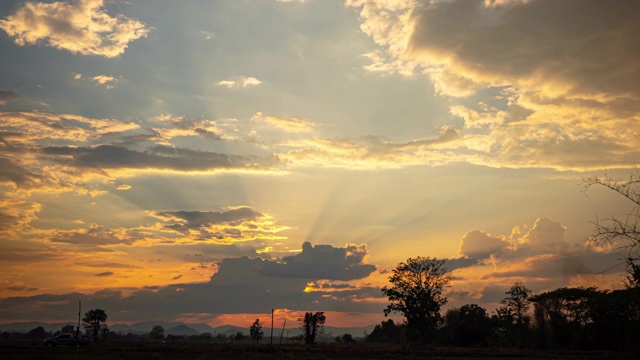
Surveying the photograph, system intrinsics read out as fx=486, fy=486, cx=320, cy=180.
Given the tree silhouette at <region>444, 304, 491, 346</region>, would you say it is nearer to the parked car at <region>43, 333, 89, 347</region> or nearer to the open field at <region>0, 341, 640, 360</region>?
the open field at <region>0, 341, 640, 360</region>

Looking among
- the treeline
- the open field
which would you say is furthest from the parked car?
the treeline

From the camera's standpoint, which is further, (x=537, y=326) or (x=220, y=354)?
(x=537, y=326)

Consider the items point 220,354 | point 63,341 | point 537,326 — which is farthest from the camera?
point 537,326

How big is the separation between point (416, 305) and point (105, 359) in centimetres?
8399

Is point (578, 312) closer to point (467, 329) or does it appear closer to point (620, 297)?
point (467, 329)

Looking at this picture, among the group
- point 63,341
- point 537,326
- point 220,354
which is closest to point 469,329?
point 537,326

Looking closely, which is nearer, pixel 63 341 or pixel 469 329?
pixel 63 341

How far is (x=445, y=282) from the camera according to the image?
120625 mm

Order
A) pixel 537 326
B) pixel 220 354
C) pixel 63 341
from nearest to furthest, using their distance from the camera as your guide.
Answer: pixel 220 354 < pixel 63 341 < pixel 537 326

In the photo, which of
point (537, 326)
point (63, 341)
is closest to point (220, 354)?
point (63, 341)

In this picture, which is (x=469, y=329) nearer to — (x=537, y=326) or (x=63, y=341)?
(x=537, y=326)

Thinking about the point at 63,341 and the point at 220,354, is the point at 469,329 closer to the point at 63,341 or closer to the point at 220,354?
the point at 220,354

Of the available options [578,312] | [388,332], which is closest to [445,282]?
[578,312]

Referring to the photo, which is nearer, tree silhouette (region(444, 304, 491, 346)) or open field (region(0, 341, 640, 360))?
open field (region(0, 341, 640, 360))
